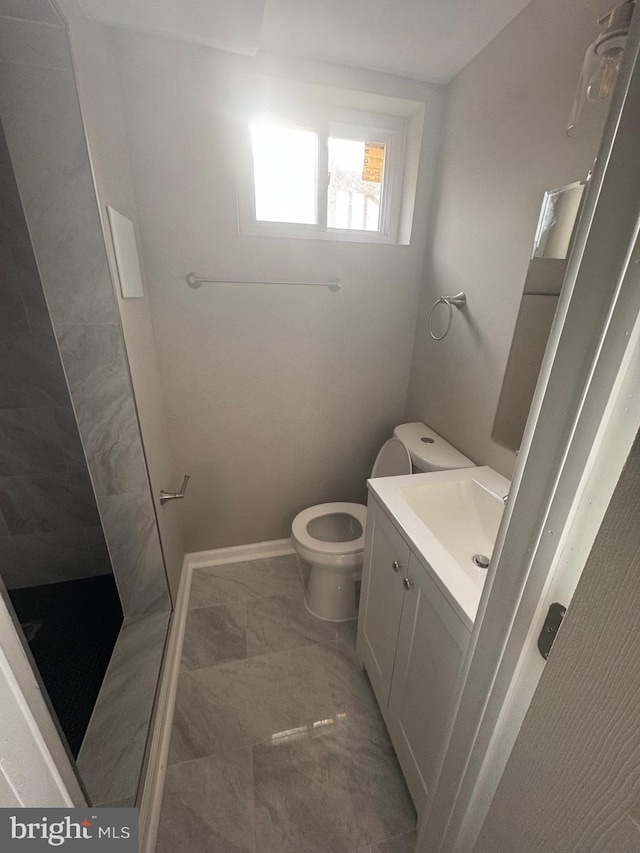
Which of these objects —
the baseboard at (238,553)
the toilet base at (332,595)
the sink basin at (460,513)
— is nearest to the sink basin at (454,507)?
the sink basin at (460,513)

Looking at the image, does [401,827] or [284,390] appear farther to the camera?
A: [284,390]

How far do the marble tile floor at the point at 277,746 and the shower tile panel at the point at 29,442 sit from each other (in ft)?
3.32

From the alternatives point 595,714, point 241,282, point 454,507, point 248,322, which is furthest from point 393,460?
point 595,714

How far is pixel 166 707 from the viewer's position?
1.30 metres

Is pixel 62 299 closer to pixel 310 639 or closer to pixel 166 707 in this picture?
pixel 166 707

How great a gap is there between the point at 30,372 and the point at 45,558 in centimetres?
97

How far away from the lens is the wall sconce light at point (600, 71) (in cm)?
73

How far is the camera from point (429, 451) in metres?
1.49

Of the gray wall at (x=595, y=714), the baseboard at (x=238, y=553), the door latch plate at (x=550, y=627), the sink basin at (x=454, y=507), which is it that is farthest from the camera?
the baseboard at (x=238, y=553)

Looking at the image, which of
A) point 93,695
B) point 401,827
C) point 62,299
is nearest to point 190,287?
point 62,299

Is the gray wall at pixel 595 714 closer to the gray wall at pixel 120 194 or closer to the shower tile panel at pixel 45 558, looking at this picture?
the gray wall at pixel 120 194

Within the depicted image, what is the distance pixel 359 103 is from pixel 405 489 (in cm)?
165

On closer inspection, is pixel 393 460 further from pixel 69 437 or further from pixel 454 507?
pixel 69 437

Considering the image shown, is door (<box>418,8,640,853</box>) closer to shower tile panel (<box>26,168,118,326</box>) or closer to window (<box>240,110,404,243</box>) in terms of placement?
shower tile panel (<box>26,168,118,326</box>)
